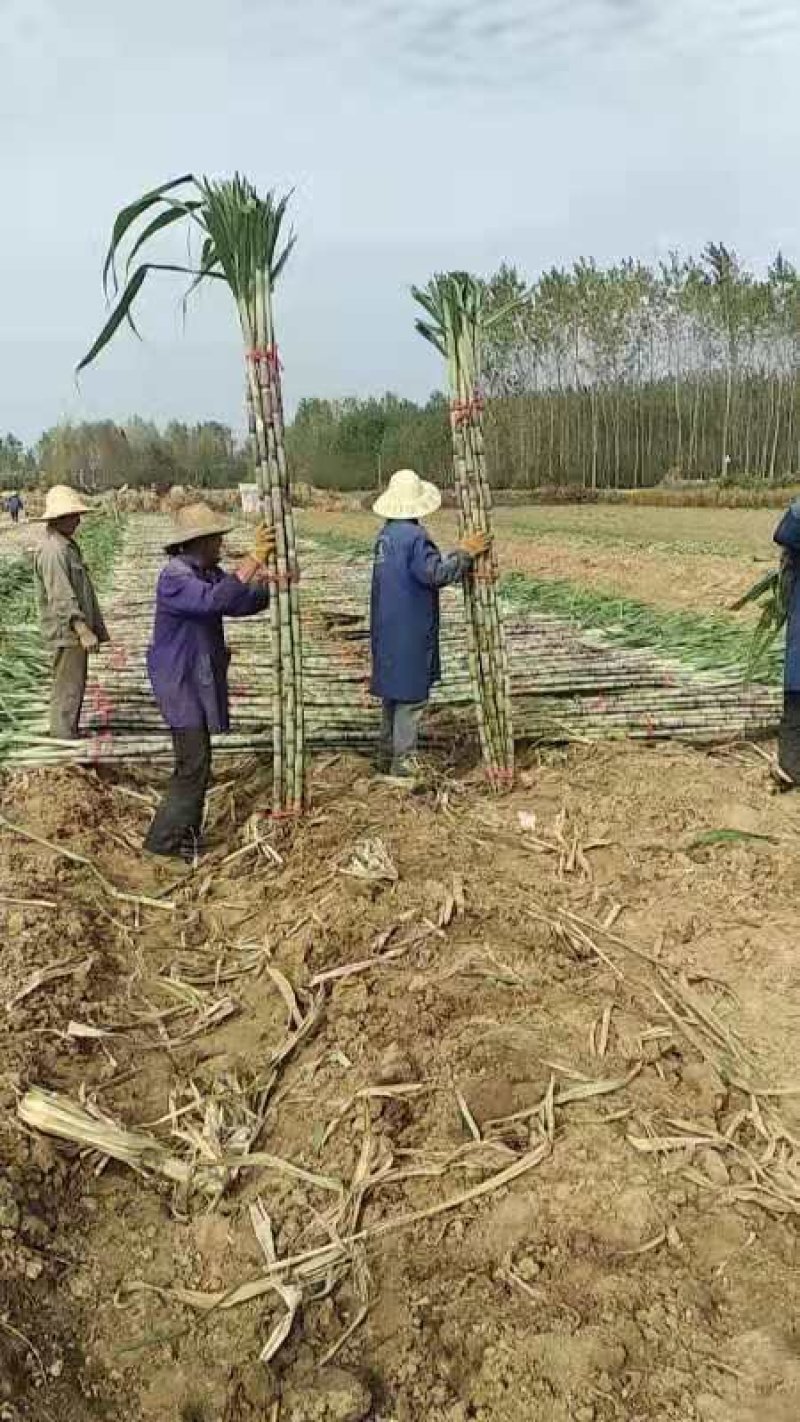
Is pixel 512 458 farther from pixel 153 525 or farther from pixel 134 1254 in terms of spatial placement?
pixel 134 1254

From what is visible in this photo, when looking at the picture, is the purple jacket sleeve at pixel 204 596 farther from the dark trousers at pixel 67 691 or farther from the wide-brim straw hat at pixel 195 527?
the dark trousers at pixel 67 691

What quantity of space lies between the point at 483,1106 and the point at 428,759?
3.07 metres

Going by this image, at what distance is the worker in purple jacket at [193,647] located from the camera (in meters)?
4.33

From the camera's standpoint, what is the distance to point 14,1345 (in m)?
2.05

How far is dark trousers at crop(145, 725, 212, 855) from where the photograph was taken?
462cm

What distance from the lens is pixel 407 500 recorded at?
5266 mm

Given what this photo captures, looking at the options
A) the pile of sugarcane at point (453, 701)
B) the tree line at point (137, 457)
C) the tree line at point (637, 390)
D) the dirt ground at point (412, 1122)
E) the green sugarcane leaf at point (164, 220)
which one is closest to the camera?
the dirt ground at point (412, 1122)

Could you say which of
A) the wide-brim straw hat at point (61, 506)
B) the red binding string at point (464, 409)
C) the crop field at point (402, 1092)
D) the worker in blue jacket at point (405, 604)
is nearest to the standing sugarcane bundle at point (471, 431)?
the red binding string at point (464, 409)

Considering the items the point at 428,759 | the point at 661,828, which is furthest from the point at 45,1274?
the point at 428,759

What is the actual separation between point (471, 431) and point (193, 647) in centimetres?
152

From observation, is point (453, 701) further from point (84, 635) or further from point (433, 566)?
point (84, 635)

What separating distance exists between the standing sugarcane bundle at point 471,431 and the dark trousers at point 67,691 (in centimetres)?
204

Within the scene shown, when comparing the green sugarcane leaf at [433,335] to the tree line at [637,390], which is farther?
the tree line at [637,390]

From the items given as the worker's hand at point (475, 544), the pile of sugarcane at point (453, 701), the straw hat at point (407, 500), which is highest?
the straw hat at point (407, 500)
